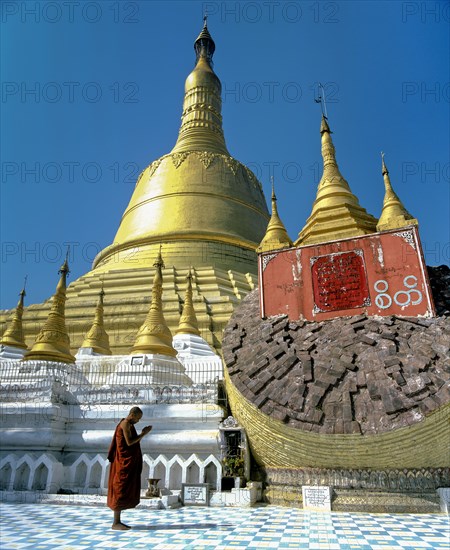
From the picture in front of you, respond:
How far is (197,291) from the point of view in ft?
52.6

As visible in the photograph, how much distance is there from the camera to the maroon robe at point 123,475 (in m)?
4.68

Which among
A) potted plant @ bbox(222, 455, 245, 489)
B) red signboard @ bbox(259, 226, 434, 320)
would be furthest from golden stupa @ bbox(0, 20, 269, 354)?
potted plant @ bbox(222, 455, 245, 489)

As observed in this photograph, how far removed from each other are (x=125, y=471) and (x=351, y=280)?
4993 millimetres

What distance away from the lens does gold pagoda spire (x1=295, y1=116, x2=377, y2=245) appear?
1003 centimetres

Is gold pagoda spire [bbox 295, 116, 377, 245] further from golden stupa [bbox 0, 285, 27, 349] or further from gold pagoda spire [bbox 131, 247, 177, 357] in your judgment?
golden stupa [bbox 0, 285, 27, 349]

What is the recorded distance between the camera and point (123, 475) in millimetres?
4781

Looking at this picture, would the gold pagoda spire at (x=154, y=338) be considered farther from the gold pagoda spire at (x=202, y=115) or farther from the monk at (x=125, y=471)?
the gold pagoda spire at (x=202, y=115)

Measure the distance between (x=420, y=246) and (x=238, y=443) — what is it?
462cm

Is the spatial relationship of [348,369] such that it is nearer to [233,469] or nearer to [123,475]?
[233,469]

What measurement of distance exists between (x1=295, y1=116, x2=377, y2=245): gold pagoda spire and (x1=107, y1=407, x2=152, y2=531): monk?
6.43 m

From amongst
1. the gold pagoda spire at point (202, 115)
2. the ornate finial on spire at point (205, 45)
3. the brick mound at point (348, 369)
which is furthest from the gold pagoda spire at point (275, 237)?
the ornate finial on spire at point (205, 45)

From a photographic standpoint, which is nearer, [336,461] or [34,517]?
[34,517]

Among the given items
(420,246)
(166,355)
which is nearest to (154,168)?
(166,355)

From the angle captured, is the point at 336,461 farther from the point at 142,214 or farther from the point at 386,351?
the point at 142,214
